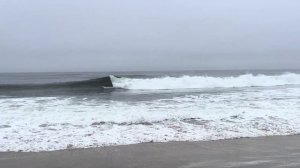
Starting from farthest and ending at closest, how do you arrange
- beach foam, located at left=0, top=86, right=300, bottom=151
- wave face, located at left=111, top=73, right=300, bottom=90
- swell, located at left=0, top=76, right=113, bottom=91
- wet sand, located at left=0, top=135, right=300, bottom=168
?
1. wave face, located at left=111, top=73, right=300, bottom=90
2. swell, located at left=0, top=76, right=113, bottom=91
3. beach foam, located at left=0, top=86, right=300, bottom=151
4. wet sand, located at left=0, top=135, right=300, bottom=168

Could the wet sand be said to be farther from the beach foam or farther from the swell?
the swell

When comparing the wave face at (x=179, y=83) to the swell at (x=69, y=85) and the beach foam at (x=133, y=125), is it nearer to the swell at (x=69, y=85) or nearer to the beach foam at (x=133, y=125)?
the swell at (x=69, y=85)

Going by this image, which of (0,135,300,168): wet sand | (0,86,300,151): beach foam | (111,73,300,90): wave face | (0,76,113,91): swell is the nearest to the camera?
(0,135,300,168): wet sand

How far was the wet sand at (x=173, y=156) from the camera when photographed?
5.72 metres

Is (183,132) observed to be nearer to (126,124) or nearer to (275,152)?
(126,124)

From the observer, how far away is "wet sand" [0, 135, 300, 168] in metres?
5.72

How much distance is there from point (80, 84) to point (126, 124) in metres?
19.1

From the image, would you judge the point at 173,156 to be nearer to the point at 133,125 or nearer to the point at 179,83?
the point at 133,125

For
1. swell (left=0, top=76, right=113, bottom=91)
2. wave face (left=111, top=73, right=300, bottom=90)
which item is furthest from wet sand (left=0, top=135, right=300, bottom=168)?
swell (left=0, top=76, right=113, bottom=91)

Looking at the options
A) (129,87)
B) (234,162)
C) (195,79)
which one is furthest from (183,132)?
(195,79)

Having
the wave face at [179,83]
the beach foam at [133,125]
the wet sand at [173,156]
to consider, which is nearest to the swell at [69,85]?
the wave face at [179,83]

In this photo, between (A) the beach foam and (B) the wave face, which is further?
(B) the wave face

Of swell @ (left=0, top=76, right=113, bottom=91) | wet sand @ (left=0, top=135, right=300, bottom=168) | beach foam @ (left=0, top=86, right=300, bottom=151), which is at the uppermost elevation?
swell @ (left=0, top=76, right=113, bottom=91)

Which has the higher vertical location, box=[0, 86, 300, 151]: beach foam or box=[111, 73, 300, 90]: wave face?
box=[111, 73, 300, 90]: wave face
